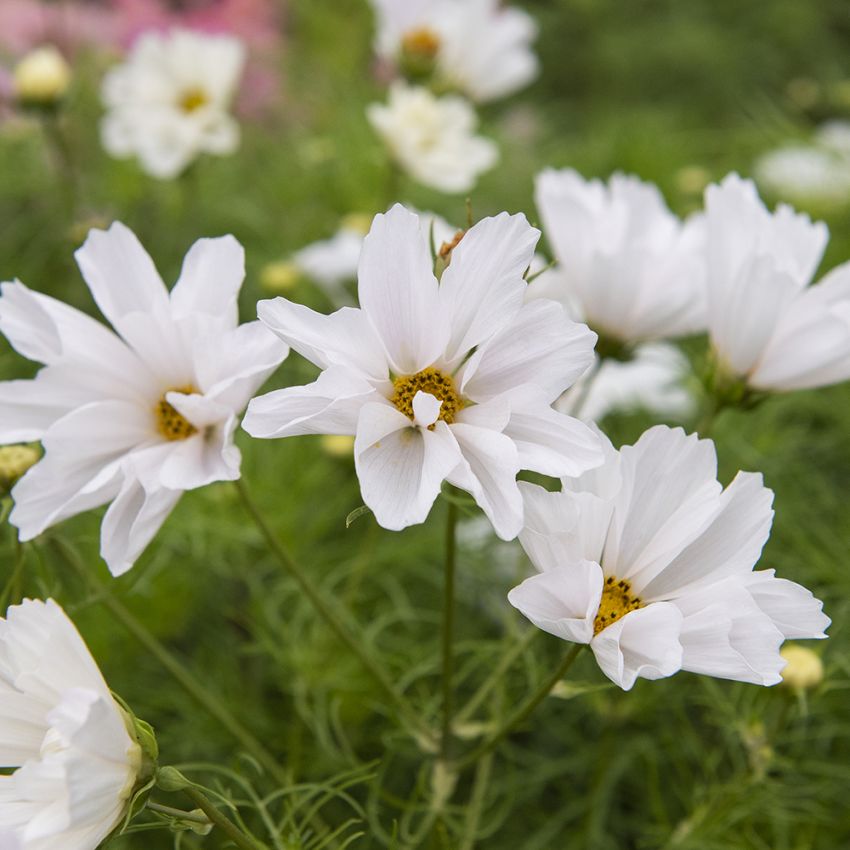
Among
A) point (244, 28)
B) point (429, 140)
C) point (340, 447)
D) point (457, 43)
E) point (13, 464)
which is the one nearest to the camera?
point (13, 464)

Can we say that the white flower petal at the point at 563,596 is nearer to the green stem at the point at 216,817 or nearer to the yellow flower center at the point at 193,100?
the green stem at the point at 216,817

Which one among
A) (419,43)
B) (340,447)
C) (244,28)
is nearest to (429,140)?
(419,43)

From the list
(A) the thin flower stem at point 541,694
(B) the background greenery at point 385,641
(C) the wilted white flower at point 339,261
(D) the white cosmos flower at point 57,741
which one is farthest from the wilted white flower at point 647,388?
(D) the white cosmos flower at point 57,741

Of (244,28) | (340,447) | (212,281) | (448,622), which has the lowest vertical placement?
(244,28)

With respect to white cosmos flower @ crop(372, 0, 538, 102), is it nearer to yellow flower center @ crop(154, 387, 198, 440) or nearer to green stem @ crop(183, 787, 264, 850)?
yellow flower center @ crop(154, 387, 198, 440)

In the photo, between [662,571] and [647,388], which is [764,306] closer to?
[662,571]

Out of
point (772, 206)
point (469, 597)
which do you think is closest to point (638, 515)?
point (469, 597)

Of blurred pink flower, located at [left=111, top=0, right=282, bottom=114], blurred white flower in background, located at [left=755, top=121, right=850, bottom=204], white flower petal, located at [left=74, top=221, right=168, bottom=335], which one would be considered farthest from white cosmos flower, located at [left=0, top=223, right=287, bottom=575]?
blurred pink flower, located at [left=111, top=0, right=282, bottom=114]
